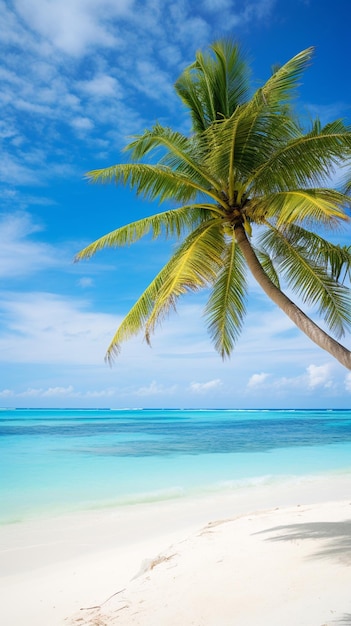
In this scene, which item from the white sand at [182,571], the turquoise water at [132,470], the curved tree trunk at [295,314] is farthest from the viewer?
the turquoise water at [132,470]

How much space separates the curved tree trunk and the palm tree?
12 mm

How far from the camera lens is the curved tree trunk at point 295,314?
5.12m

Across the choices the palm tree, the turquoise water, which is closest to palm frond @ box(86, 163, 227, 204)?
the palm tree

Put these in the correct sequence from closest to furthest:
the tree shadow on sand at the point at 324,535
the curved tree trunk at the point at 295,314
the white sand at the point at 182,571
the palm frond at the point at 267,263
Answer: the white sand at the point at 182,571, the tree shadow on sand at the point at 324,535, the curved tree trunk at the point at 295,314, the palm frond at the point at 267,263

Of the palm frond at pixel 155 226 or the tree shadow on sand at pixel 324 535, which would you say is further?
the palm frond at pixel 155 226

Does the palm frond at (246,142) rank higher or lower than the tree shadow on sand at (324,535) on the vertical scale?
higher

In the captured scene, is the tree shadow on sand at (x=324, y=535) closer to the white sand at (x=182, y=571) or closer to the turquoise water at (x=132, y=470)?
the white sand at (x=182, y=571)

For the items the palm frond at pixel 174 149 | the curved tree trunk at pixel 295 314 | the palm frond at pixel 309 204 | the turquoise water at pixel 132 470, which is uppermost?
the palm frond at pixel 174 149

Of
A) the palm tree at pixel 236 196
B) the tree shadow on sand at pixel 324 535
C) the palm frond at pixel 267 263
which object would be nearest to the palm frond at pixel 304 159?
the palm tree at pixel 236 196

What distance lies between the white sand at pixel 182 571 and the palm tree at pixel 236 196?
216 cm

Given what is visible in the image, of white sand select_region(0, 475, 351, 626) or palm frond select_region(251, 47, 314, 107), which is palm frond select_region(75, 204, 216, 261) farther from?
white sand select_region(0, 475, 351, 626)

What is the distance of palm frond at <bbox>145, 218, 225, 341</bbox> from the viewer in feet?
20.3

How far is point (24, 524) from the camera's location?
9.14m

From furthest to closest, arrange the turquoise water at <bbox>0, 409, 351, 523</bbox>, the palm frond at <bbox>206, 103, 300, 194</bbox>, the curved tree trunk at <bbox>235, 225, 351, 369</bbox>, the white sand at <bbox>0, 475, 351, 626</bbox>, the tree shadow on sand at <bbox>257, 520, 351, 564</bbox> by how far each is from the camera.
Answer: the turquoise water at <bbox>0, 409, 351, 523</bbox>
the palm frond at <bbox>206, 103, 300, 194</bbox>
the curved tree trunk at <bbox>235, 225, 351, 369</bbox>
the tree shadow on sand at <bbox>257, 520, 351, 564</bbox>
the white sand at <bbox>0, 475, 351, 626</bbox>
